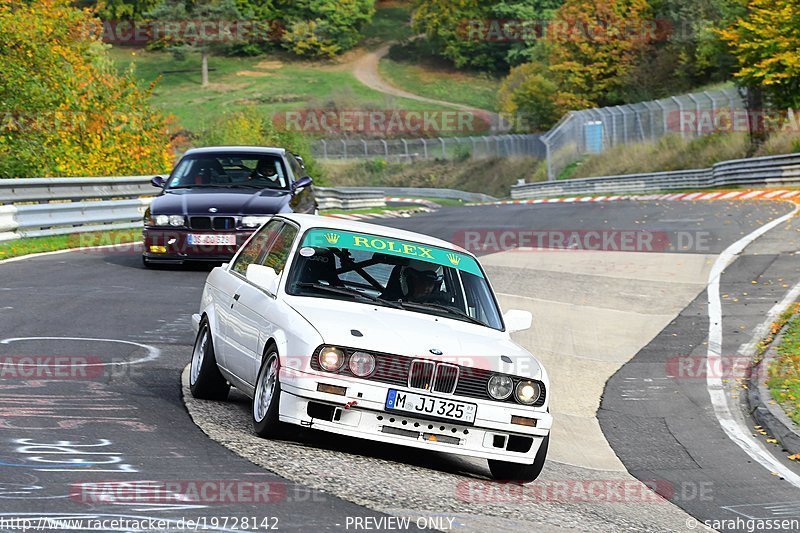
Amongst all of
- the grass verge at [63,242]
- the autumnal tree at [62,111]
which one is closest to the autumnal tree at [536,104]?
the autumnal tree at [62,111]

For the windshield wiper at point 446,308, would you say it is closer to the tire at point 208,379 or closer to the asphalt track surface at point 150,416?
the asphalt track surface at point 150,416

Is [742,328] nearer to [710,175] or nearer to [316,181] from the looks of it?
[710,175]

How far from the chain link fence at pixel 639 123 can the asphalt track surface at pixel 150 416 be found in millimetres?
32875

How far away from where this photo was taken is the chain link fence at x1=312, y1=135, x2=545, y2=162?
84562 mm

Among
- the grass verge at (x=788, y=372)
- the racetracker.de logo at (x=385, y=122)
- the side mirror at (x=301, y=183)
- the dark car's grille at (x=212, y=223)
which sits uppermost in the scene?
the side mirror at (x=301, y=183)

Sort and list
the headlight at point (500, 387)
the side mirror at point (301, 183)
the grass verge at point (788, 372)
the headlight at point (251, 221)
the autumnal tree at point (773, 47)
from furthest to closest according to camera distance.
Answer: the autumnal tree at point (773, 47), the side mirror at point (301, 183), the headlight at point (251, 221), the grass verge at point (788, 372), the headlight at point (500, 387)

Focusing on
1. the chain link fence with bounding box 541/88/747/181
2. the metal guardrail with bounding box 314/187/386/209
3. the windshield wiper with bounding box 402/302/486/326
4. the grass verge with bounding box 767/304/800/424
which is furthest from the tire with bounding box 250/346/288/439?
the chain link fence with bounding box 541/88/747/181

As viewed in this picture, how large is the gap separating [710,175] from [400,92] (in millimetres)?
Answer: 82239

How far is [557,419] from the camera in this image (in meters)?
11.3

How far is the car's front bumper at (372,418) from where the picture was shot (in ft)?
25.1

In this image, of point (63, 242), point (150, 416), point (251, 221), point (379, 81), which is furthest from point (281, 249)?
point (379, 81)

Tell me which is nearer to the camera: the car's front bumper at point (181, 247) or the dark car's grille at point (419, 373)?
the dark car's grille at point (419, 373)

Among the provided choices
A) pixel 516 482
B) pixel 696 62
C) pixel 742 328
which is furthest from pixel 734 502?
pixel 696 62

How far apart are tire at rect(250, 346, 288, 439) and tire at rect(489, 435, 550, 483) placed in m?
1.42
